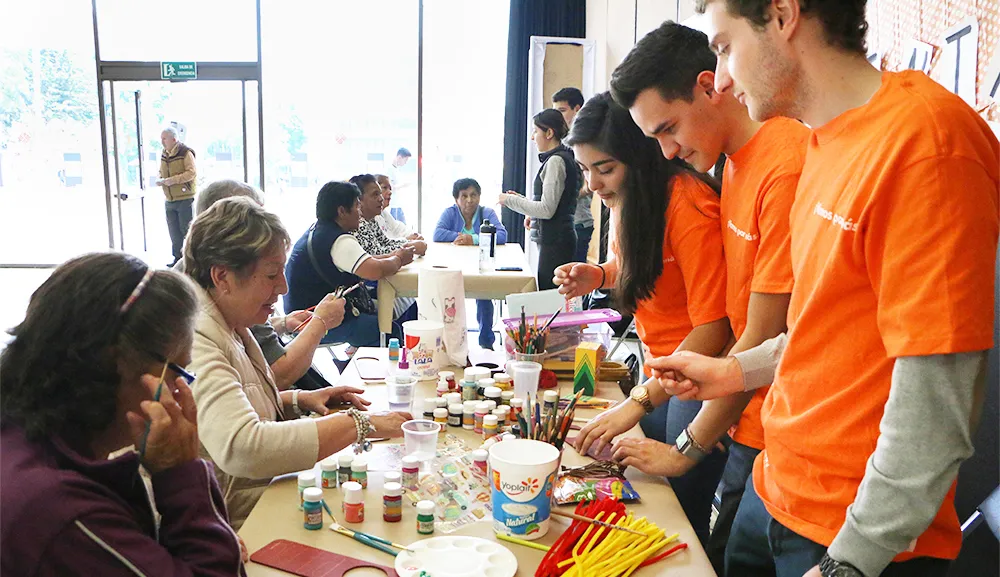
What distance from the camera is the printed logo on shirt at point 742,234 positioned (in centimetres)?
144

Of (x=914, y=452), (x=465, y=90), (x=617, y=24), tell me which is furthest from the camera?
(x=465, y=90)

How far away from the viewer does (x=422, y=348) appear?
2203 mm

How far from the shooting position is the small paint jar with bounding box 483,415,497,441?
174 cm

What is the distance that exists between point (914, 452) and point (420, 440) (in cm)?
100

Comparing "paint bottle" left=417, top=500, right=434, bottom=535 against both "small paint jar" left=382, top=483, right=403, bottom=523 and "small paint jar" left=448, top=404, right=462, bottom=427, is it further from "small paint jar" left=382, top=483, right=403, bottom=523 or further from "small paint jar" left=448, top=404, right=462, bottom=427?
"small paint jar" left=448, top=404, right=462, bottom=427

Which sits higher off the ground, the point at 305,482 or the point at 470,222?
the point at 470,222

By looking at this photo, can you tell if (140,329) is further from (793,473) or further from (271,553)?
(793,473)

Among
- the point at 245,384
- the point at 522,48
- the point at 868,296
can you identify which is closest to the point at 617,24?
the point at 522,48

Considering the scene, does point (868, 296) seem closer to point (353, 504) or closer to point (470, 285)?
point (353, 504)

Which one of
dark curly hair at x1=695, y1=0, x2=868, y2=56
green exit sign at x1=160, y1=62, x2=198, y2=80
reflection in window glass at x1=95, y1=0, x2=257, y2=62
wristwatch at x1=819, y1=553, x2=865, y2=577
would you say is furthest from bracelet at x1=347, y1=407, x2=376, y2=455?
green exit sign at x1=160, y1=62, x2=198, y2=80

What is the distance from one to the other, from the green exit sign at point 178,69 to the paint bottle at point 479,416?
7.13m

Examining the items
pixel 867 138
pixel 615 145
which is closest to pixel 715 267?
pixel 615 145

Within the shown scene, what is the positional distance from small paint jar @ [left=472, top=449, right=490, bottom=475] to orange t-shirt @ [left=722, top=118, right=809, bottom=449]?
1.69 ft

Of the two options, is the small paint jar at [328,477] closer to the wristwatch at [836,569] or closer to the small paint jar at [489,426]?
the small paint jar at [489,426]
